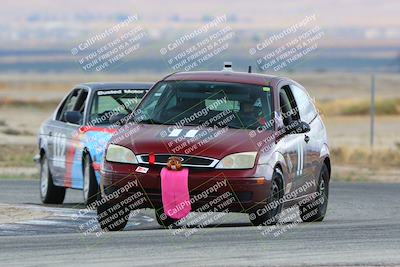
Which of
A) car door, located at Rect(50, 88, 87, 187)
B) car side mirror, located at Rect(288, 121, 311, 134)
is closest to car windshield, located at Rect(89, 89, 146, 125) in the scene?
car door, located at Rect(50, 88, 87, 187)

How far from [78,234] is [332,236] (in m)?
2.46

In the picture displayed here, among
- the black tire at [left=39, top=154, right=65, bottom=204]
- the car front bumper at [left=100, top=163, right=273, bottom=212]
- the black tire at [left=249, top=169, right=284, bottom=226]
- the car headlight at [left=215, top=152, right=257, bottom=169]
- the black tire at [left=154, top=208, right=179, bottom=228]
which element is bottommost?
the black tire at [left=39, top=154, right=65, bottom=204]

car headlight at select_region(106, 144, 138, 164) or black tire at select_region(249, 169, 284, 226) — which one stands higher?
car headlight at select_region(106, 144, 138, 164)

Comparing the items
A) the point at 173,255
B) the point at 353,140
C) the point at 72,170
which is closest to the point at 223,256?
the point at 173,255

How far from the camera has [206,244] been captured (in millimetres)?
12172

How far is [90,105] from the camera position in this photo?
17812 mm

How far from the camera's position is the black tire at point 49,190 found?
18733 mm

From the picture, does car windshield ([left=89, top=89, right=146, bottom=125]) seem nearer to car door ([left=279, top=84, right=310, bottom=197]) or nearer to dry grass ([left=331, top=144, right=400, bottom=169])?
car door ([left=279, top=84, right=310, bottom=197])

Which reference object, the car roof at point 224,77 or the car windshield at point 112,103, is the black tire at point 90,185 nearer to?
the car windshield at point 112,103

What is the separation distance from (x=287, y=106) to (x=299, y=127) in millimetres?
530

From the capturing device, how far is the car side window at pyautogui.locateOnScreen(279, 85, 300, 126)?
15094 millimetres

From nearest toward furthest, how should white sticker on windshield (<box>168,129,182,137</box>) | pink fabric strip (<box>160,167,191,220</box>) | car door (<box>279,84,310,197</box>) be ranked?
pink fabric strip (<box>160,167,191,220</box>), white sticker on windshield (<box>168,129,182,137</box>), car door (<box>279,84,310,197</box>)

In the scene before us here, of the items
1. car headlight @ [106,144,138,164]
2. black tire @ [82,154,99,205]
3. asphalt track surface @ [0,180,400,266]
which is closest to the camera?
asphalt track surface @ [0,180,400,266]

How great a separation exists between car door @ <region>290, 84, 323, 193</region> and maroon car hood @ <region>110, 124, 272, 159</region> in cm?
141
